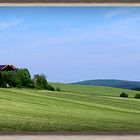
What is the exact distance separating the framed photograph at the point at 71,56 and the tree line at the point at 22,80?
0.05 feet

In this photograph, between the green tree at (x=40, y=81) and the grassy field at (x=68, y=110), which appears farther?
the green tree at (x=40, y=81)

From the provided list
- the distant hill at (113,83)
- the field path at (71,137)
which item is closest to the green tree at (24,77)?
the distant hill at (113,83)

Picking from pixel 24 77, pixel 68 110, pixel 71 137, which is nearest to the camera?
pixel 71 137

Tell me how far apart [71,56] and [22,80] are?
0.89 m

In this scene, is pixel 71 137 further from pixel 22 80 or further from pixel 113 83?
pixel 22 80

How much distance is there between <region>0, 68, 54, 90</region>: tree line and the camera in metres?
7.15

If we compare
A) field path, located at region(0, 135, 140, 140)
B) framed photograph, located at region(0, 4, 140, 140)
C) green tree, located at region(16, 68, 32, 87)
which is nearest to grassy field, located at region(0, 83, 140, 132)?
framed photograph, located at region(0, 4, 140, 140)

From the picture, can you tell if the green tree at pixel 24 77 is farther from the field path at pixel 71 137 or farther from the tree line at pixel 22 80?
the field path at pixel 71 137

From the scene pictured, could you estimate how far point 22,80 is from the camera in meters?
7.26

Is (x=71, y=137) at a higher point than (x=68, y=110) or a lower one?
lower

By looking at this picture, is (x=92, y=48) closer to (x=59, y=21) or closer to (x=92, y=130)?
→ (x=59, y=21)

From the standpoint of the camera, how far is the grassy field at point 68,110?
22.8 feet

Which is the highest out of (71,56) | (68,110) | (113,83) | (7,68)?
(71,56)

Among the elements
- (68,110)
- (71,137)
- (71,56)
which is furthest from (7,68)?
(71,137)
